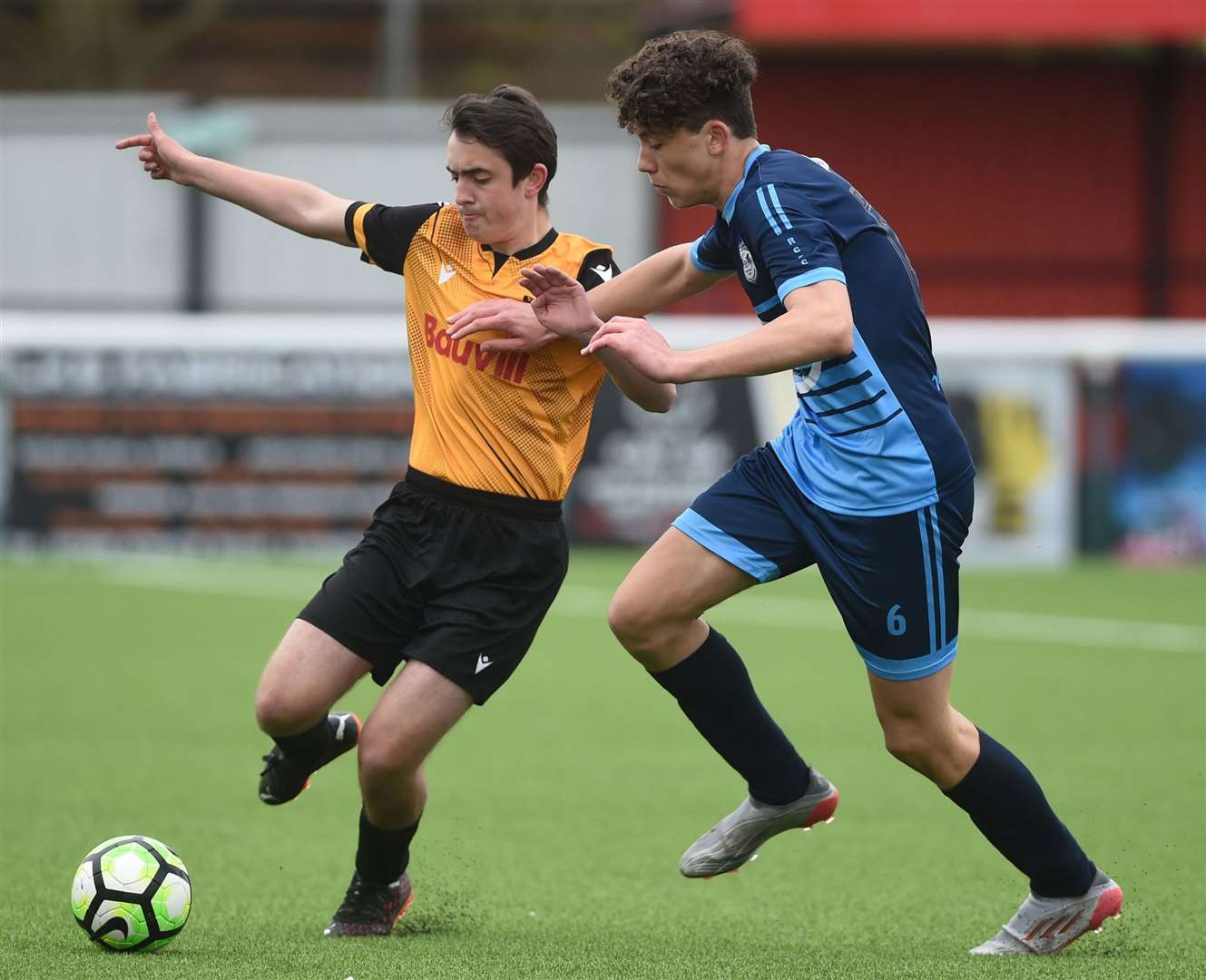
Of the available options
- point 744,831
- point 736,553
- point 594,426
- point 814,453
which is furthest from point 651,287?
point 594,426

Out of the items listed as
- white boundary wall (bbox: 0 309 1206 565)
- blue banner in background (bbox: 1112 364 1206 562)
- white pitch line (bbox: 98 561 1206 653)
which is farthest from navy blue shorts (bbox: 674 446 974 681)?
blue banner in background (bbox: 1112 364 1206 562)

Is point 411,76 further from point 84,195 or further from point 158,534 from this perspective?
point 158,534

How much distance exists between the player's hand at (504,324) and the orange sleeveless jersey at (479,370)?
146mm

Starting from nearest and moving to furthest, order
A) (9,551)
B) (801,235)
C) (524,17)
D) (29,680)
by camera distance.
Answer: (801,235)
(29,680)
(9,551)
(524,17)

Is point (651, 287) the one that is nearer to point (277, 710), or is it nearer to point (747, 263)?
point (747, 263)

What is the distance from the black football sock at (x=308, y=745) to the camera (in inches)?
198

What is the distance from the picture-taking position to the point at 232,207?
22.3 meters

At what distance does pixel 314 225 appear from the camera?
16.9ft

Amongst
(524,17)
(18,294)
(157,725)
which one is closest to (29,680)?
(157,725)

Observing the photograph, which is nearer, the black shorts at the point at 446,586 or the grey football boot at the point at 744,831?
the black shorts at the point at 446,586

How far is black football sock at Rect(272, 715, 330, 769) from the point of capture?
16.5 feet

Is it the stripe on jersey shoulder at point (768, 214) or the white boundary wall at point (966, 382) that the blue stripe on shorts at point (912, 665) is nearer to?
the stripe on jersey shoulder at point (768, 214)

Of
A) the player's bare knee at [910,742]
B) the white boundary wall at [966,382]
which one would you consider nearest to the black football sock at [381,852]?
the player's bare knee at [910,742]

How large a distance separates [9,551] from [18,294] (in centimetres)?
761
